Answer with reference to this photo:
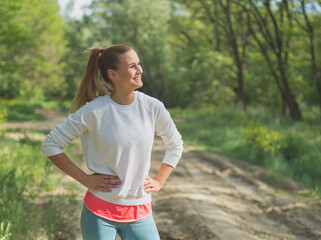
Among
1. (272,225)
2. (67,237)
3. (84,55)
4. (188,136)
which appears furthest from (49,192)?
(188,136)

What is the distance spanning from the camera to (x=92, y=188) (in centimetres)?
231

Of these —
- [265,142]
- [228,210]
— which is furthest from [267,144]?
[228,210]

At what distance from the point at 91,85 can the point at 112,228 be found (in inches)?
34.4

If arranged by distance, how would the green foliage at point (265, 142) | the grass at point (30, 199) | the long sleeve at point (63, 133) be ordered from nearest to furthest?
the long sleeve at point (63, 133), the grass at point (30, 199), the green foliage at point (265, 142)

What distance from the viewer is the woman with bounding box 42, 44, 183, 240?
2281mm

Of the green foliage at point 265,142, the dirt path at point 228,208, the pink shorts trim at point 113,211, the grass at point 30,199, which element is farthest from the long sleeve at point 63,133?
the green foliage at point 265,142

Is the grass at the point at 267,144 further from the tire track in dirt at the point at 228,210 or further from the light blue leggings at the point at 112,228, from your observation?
the light blue leggings at the point at 112,228

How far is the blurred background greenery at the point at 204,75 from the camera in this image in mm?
8867

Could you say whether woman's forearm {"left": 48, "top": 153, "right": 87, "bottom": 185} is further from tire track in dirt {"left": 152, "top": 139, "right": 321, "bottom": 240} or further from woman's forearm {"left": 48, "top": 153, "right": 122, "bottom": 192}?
tire track in dirt {"left": 152, "top": 139, "right": 321, "bottom": 240}

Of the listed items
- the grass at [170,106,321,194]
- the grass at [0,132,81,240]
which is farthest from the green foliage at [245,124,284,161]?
the grass at [0,132,81,240]

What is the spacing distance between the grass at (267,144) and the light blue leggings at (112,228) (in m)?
6.25

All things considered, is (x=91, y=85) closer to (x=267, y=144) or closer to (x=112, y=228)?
(x=112, y=228)

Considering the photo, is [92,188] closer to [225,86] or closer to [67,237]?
[67,237]

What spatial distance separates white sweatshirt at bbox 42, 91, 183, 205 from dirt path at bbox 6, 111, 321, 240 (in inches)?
119
